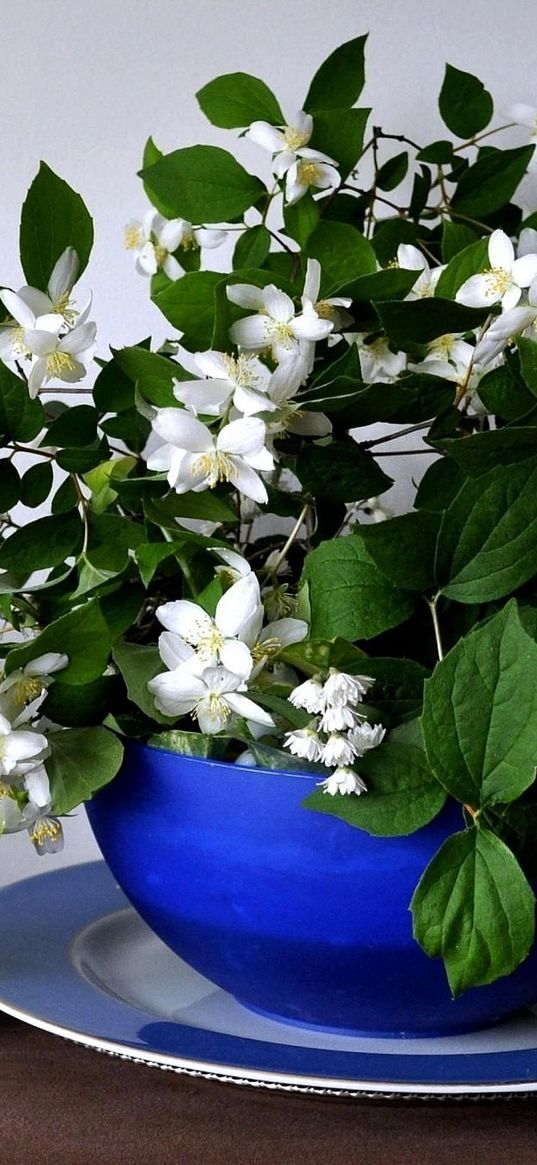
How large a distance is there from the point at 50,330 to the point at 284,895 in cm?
24

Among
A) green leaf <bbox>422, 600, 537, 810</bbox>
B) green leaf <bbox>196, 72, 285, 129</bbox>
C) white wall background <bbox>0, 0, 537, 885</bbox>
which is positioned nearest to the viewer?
green leaf <bbox>422, 600, 537, 810</bbox>

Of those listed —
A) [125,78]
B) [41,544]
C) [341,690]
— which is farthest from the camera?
[125,78]

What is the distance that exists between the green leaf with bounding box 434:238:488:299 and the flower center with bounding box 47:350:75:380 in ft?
0.55

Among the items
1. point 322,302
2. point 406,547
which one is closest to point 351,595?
point 406,547

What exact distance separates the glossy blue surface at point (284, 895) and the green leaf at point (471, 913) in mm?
21

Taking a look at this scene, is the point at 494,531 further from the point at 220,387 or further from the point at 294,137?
the point at 294,137

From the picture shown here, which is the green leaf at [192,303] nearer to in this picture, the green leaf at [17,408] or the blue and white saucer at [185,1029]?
the green leaf at [17,408]

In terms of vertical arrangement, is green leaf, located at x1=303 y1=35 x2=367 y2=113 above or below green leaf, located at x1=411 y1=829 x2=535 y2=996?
above

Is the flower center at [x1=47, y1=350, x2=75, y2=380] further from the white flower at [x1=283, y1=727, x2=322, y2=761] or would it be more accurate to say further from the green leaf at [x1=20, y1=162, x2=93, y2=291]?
the white flower at [x1=283, y1=727, x2=322, y2=761]

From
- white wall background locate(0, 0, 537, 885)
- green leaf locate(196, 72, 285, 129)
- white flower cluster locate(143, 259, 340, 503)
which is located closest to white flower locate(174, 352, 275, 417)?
white flower cluster locate(143, 259, 340, 503)

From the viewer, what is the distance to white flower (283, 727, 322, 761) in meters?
0.46

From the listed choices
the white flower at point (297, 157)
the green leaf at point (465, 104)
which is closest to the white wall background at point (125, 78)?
the green leaf at point (465, 104)

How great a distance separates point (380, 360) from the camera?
0.62m

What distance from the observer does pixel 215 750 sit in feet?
1.69
